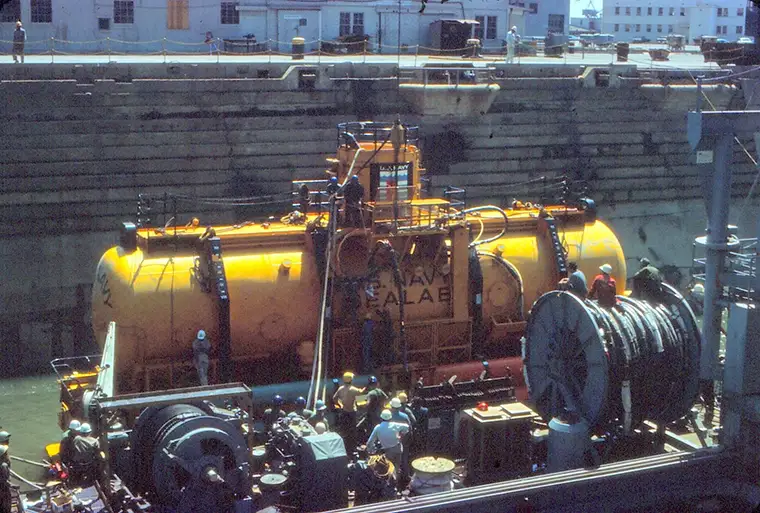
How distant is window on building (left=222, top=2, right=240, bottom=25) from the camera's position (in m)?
37.2

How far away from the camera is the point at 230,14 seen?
37.3 metres

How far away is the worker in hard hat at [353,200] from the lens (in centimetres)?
1666

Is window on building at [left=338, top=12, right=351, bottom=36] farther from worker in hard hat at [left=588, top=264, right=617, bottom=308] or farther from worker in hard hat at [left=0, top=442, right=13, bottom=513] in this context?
worker in hard hat at [left=0, top=442, right=13, bottom=513]

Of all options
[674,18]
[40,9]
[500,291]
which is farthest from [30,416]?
[674,18]

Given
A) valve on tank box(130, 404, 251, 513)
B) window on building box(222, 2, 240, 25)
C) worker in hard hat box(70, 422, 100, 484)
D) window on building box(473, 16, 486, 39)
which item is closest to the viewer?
valve on tank box(130, 404, 251, 513)

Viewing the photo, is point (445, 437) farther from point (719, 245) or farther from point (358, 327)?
point (719, 245)

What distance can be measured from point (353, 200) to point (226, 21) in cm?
2268

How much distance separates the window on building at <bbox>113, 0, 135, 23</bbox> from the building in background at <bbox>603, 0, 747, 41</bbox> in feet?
133

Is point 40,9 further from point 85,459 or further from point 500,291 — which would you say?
point 85,459

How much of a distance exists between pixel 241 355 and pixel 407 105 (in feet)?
48.6

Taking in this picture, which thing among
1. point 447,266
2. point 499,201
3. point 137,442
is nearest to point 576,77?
point 499,201

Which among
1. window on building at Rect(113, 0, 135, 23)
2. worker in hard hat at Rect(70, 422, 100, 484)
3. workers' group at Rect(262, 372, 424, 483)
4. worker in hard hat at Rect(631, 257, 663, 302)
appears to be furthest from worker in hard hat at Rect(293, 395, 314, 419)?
window on building at Rect(113, 0, 135, 23)

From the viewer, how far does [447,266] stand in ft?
56.9

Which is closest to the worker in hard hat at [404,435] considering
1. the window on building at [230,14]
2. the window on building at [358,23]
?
the window on building at [230,14]
